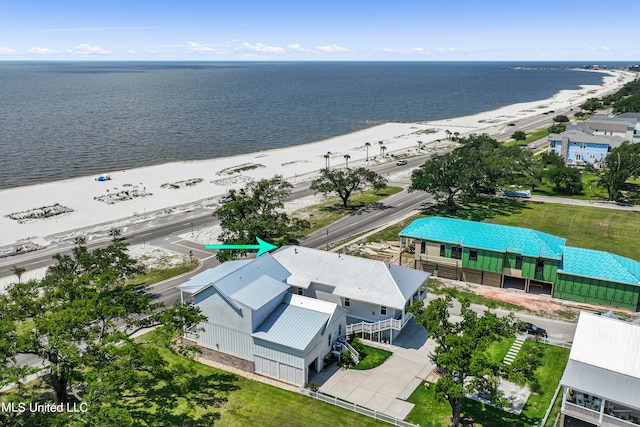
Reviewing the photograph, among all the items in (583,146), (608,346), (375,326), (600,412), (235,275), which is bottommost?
(375,326)

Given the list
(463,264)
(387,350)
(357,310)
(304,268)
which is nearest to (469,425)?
(387,350)

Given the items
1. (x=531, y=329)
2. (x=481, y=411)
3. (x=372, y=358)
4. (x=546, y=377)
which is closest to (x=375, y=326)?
(x=372, y=358)

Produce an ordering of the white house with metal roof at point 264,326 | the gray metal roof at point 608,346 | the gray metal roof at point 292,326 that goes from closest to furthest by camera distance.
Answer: the gray metal roof at point 608,346
the gray metal roof at point 292,326
the white house with metal roof at point 264,326

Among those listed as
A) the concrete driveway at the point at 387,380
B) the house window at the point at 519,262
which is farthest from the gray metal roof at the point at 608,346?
the house window at the point at 519,262

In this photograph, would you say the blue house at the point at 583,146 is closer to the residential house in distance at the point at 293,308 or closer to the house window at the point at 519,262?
the house window at the point at 519,262

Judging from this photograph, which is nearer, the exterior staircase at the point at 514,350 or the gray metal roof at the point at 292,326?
the gray metal roof at the point at 292,326

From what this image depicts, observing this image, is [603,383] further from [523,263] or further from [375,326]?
[523,263]
